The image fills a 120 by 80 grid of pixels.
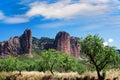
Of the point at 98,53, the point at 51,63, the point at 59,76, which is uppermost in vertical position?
the point at 98,53

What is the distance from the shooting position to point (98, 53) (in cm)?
5969

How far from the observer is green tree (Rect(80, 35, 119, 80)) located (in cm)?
5941

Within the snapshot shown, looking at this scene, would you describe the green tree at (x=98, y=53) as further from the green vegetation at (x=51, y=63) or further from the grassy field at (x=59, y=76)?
the green vegetation at (x=51, y=63)

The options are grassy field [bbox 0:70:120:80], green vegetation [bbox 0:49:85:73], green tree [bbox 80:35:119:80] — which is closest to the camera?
grassy field [bbox 0:70:120:80]

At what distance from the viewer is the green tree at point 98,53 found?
59.4 meters

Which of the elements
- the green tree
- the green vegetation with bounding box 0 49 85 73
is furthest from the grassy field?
the green vegetation with bounding box 0 49 85 73

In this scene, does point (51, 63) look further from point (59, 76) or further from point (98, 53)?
point (98, 53)

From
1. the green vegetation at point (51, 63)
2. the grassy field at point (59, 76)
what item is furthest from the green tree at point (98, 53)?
the green vegetation at point (51, 63)

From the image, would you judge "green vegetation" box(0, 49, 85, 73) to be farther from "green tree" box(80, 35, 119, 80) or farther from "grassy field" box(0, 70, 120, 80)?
"green tree" box(80, 35, 119, 80)

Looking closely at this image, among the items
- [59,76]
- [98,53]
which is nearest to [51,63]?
[59,76]

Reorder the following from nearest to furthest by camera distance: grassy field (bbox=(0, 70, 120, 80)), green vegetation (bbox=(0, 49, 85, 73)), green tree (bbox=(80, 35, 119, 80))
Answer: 1. grassy field (bbox=(0, 70, 120, 80))
2. green tree (bbox=(80, 35, 119, 80))
3. green vegetation (bbox=(0, 49, 85, 73))

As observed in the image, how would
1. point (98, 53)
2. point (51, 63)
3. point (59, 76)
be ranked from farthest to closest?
1. point (51, 63)
2. point (59, 76)
3. point (98, 53)

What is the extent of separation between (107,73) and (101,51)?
6.16 m

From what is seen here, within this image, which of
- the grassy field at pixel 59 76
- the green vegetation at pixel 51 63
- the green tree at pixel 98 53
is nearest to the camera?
the grassy field at pixel 59 76
